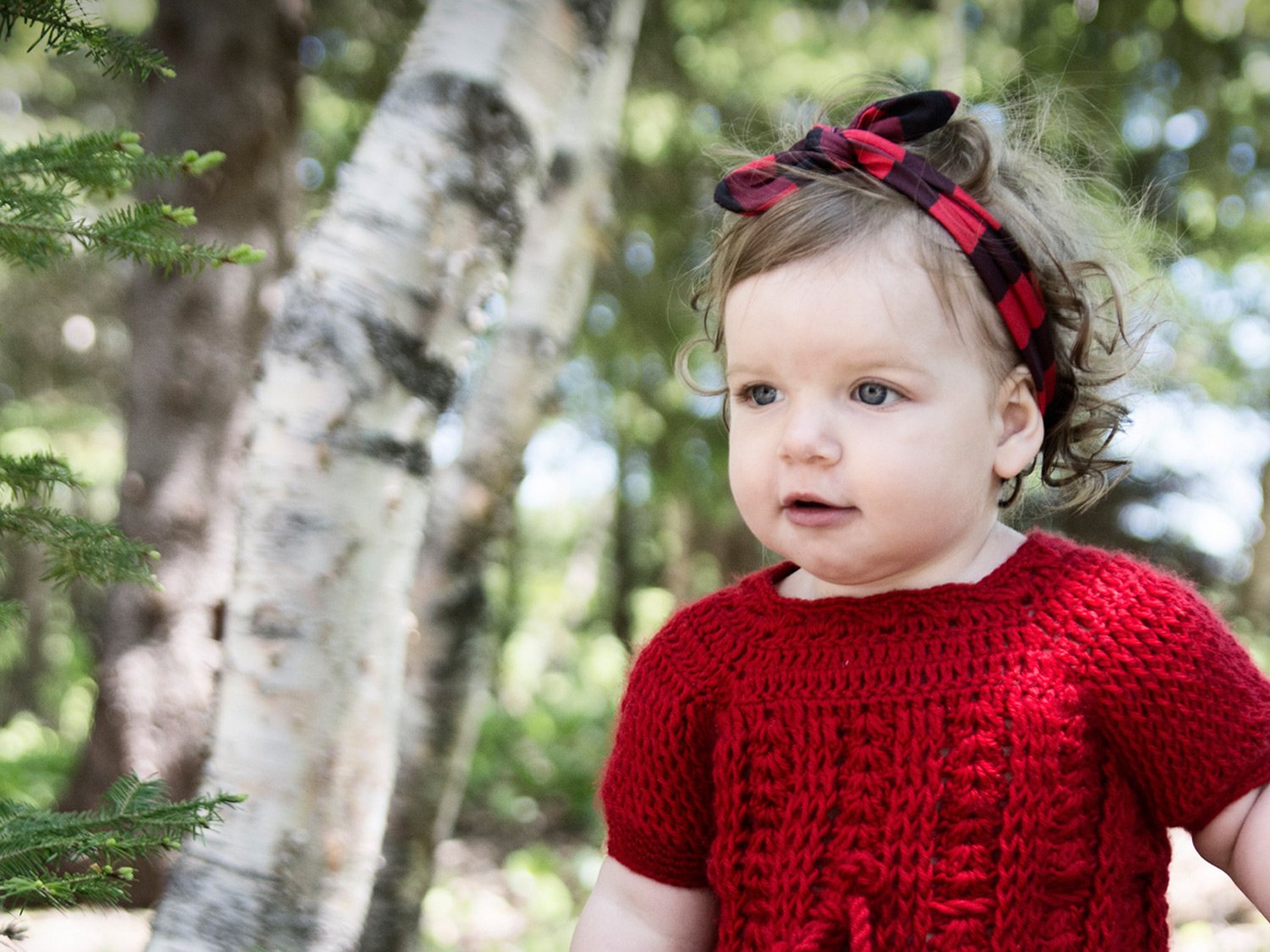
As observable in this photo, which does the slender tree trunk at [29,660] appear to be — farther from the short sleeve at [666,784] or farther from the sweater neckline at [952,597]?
the sweater neckline at [952,597]

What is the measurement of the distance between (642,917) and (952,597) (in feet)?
2.13

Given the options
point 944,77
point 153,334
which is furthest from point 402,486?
point 944,77

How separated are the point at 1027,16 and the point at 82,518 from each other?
21.2ft

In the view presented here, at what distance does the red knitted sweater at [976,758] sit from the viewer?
4.41 ft

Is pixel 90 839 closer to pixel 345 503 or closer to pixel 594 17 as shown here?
pixel 345 503

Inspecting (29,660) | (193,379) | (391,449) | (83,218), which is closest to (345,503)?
(391,449)

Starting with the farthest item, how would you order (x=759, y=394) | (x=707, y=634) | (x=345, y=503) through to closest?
(x=345, y=503), (x=707, y=634), (x=759, y=394)

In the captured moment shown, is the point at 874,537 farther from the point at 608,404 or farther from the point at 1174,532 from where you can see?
the point at 1174,532

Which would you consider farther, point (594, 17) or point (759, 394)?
point (594, 17)

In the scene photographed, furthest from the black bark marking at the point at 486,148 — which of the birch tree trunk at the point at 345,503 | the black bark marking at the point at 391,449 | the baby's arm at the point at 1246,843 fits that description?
the baby's arm at the point at 1246,843

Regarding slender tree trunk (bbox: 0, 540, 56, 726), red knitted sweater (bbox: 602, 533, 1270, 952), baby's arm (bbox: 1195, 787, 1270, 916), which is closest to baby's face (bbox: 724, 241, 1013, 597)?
red knitted sweater (bbox: 602, 533, 1270, 952)

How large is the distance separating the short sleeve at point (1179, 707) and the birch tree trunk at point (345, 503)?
1.18m

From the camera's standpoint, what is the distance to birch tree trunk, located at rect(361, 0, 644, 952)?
9.86 ft

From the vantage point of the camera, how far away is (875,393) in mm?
1394
